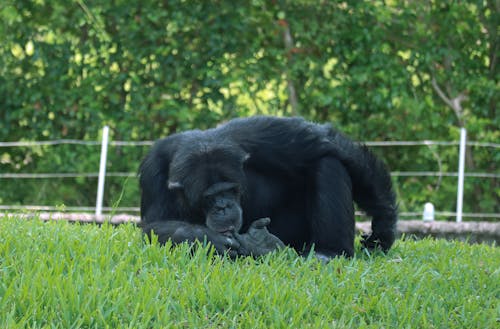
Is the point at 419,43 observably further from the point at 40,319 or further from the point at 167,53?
the point at 40,319

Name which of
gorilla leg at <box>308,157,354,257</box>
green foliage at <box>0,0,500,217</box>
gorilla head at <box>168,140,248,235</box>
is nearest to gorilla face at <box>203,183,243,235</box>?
gorilla head at <box>168,140,248,235</box>

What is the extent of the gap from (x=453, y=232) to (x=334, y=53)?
439cm

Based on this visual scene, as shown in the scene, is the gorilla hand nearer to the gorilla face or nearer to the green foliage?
the gorilla face

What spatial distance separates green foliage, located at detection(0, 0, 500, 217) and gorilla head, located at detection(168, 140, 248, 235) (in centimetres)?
711

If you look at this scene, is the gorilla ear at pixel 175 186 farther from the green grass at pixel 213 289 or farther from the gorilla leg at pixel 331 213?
the gorilla leg at pixel 331 213

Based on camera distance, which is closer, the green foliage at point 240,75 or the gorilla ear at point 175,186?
the gorilla ear at point 175,186

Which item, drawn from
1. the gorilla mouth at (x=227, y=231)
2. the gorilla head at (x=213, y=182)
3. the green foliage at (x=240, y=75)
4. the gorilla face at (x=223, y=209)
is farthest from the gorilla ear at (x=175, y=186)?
the green foliage at (x=240, y=75)

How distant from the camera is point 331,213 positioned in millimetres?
5594

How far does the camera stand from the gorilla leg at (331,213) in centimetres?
560

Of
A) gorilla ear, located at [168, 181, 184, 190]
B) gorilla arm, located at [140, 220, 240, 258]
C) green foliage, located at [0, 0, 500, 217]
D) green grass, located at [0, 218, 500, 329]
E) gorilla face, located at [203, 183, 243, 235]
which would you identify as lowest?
green grass, located at [0, 218, 500, 329]

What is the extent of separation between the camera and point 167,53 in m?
12.9

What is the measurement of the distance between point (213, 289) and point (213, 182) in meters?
1.24

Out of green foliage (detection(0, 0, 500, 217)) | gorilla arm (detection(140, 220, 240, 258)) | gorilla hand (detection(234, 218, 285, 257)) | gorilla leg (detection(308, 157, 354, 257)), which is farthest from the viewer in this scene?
green foliage (detection(0, 0, 500, 217))

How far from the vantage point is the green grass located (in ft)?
12.8
